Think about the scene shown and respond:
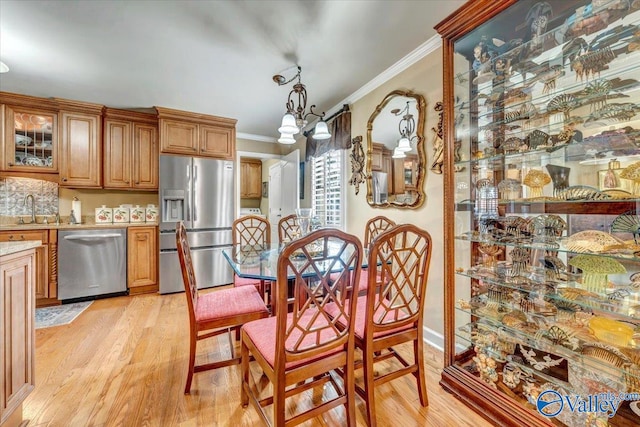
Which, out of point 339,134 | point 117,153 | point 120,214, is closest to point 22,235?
point 120,214

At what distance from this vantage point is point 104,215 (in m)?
3.53

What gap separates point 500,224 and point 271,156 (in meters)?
4.00

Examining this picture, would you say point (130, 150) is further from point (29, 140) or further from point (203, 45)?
point (203, 45)

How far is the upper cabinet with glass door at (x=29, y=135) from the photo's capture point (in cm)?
303

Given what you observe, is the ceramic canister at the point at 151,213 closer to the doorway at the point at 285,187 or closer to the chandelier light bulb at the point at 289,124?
the doorway at the point at 285,187

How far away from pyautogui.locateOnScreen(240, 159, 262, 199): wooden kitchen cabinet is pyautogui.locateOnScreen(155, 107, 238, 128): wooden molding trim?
229cm

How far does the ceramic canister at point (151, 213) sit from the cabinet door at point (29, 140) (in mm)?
1073

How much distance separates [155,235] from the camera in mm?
3510

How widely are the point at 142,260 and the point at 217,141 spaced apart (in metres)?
1.90

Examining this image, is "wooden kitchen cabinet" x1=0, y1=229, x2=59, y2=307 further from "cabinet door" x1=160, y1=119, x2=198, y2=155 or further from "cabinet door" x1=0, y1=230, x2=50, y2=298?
"cabinet door" x1=160, y1=119, x2=198, y2=155

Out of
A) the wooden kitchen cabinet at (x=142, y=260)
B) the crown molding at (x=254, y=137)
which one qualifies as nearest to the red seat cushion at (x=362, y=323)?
the wooden kitchen cabinet at (x=142, y=260)

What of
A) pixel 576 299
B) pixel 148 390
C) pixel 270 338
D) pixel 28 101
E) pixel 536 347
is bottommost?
pixel 148 390

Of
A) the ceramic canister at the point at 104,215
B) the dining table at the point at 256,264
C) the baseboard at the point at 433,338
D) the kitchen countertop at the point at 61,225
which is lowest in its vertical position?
the baseboard at the point at 433,338

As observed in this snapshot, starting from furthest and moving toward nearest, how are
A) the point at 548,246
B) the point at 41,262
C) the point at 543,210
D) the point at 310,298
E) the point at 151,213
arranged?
the point at 151,213, the point at 41,262, the point at 543,210, the point at 548,246, the point at 310,298
